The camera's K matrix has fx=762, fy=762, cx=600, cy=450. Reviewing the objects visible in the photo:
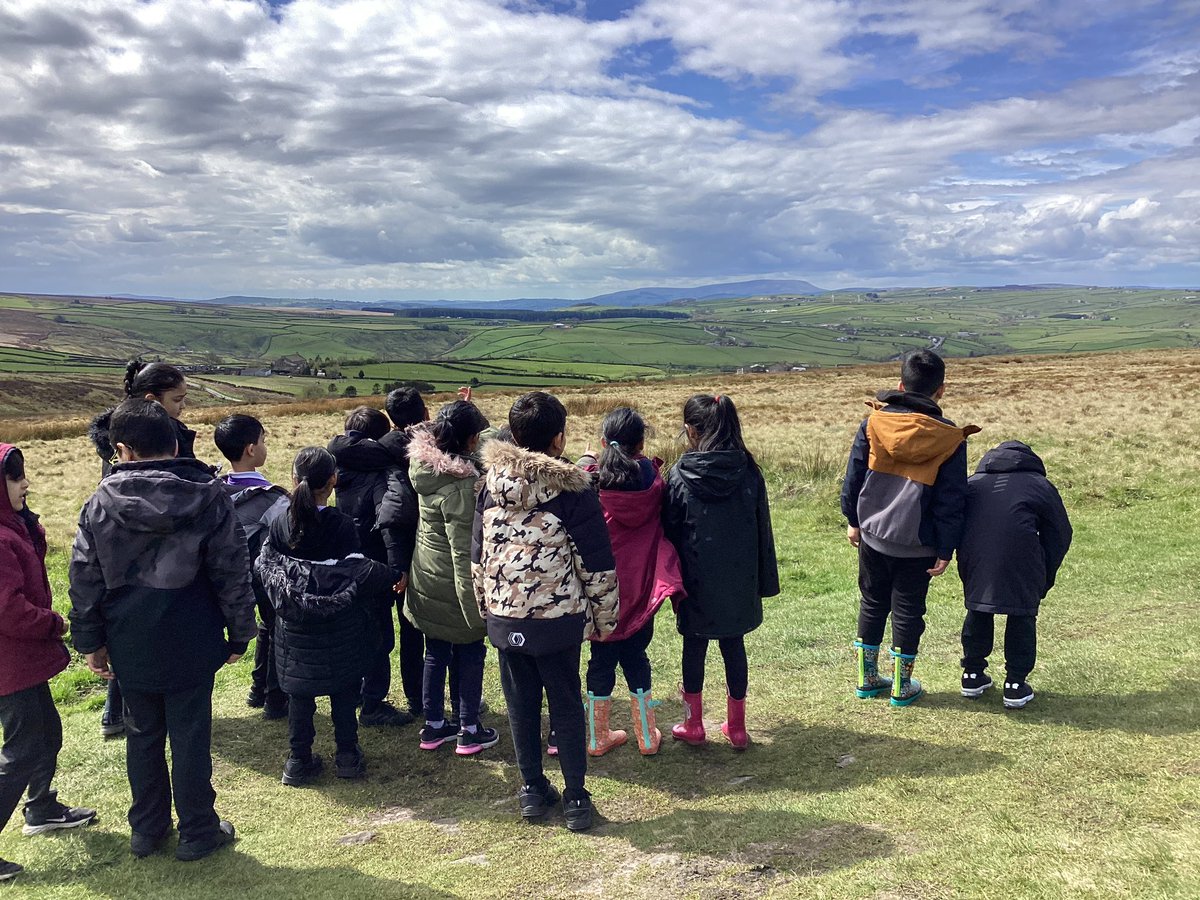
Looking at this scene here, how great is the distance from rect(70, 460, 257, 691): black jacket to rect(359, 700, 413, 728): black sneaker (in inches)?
88.3

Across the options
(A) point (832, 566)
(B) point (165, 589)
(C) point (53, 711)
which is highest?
(B) point (165, 589)

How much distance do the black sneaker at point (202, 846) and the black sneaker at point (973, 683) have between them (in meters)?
5.35

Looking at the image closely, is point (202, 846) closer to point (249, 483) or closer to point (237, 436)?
point (249, 483)

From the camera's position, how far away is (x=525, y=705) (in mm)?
4641

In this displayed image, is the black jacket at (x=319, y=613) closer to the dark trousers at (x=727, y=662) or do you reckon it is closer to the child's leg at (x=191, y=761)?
the child's leg at (x=191, y=761)

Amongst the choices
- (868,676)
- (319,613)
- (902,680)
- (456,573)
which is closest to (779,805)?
(902,680)

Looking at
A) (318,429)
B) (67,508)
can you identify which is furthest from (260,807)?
(318,429)

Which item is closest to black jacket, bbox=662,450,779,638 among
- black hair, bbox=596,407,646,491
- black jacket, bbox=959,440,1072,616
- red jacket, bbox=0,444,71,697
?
black hair, bbox=596,407,646,491

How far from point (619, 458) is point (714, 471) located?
650 mm

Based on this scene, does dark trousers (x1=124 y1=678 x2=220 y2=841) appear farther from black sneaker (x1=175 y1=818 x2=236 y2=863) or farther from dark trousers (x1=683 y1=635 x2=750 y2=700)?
dark trousers (x1=683 y1=635 x2=750 y2=700)

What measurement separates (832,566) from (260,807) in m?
8.78

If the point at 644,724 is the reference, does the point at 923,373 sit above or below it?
above

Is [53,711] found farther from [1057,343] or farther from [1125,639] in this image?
[1057,343]

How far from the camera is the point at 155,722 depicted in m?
4.43
